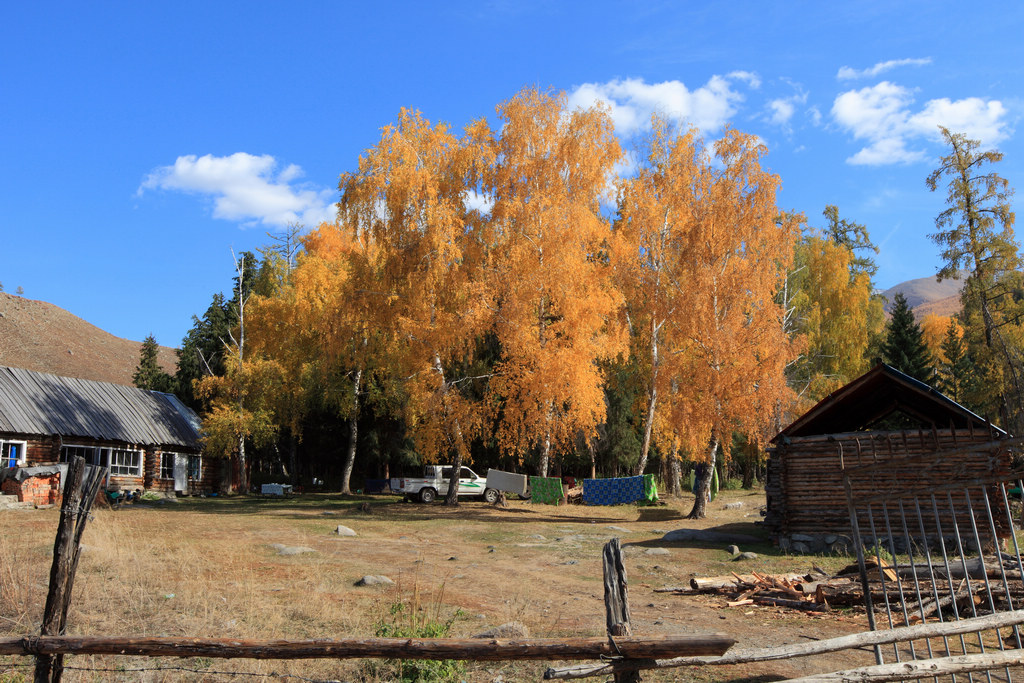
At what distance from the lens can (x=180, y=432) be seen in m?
37.2

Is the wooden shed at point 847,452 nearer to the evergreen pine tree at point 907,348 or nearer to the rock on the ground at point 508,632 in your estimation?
the rock on the ground at point 508,632

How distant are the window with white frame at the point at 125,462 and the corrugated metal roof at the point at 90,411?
82 cm

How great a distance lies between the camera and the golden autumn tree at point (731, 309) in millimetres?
23297

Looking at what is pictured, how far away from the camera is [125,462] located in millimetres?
33500

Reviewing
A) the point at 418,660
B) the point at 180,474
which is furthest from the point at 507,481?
the point at 418,660

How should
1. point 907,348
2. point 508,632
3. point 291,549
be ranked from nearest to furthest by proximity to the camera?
point 508,632, point 291,549, point 907,348

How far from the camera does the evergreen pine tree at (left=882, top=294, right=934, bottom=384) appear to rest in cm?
3956

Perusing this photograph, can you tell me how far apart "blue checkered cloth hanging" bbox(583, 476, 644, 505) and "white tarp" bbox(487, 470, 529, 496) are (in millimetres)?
2797

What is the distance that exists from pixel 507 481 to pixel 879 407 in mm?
16392

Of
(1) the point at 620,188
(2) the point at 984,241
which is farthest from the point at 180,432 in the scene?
(2) the point at 984,241

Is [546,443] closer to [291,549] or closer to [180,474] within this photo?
[291,549]

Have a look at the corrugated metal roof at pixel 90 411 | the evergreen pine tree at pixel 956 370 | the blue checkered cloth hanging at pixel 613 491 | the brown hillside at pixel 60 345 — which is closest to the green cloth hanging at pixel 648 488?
the blue checkered cloth hanging at pixel 613 491

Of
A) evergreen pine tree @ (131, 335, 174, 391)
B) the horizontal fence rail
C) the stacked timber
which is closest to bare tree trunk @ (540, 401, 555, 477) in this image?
the stacked timber

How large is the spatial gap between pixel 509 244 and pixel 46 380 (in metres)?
22.7
